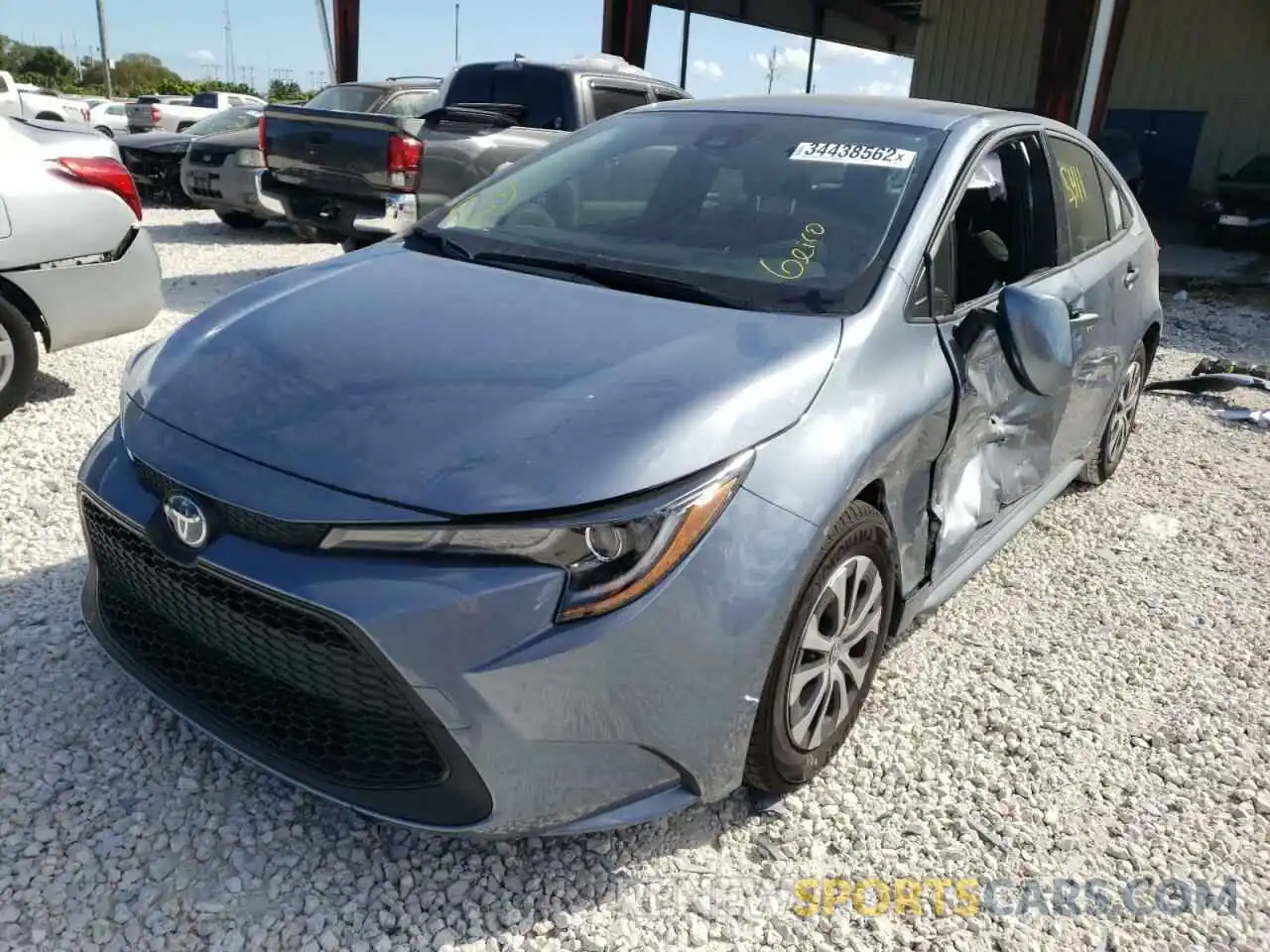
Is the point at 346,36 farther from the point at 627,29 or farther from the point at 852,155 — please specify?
the point at 852,155

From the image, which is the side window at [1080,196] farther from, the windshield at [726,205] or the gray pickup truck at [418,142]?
the gray pickup truck at [418,142]

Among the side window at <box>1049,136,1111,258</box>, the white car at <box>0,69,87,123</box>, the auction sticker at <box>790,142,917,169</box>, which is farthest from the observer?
the white car at <box>0,69,87,123</box>

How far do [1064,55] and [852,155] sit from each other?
11.6 m

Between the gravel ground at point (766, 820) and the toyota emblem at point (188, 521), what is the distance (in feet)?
2.36

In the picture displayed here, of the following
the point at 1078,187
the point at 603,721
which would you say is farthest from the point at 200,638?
the point at 1078,187

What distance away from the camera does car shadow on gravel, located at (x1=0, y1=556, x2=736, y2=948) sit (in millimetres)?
2057

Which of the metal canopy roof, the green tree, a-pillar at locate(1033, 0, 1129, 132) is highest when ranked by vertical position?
the metal canopy roof

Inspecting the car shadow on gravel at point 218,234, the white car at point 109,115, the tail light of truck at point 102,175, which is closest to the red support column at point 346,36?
the car shadow on gravel at point 218,234

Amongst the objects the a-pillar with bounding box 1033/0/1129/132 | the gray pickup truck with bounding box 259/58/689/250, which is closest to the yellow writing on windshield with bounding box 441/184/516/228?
the gray pickup truck with bounding box 259/58/689/250

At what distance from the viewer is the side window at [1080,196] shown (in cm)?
358

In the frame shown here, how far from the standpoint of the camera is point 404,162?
708 centimetres

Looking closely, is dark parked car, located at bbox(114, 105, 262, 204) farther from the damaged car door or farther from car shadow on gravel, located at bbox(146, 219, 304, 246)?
the damaged car door

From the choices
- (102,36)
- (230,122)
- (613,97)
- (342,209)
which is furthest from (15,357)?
(102,36)

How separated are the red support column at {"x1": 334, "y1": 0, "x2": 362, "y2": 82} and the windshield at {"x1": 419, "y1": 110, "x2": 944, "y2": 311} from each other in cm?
1389
